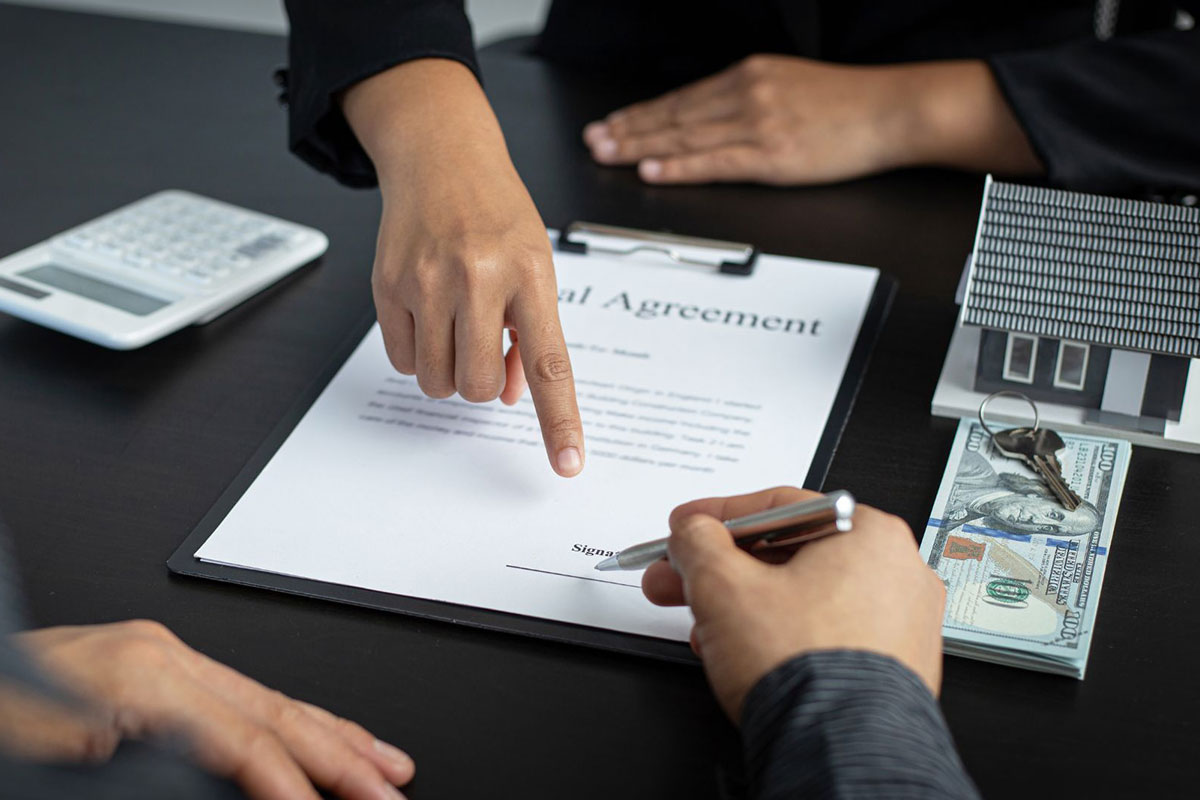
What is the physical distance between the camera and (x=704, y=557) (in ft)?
1.83

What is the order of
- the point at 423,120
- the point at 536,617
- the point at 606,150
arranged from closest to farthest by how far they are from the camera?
the point at 536,617 → the point at 423,120 → the point at 606,150

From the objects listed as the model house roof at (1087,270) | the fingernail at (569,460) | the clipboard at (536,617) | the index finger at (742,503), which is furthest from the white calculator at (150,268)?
the model house roof at (1087,270)

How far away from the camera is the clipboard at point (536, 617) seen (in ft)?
2.02

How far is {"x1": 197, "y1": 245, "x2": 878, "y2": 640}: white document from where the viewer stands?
66cm

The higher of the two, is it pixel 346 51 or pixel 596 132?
pixel 346 51

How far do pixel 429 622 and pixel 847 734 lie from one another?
0.24m

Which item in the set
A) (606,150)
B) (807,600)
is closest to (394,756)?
(807,600)

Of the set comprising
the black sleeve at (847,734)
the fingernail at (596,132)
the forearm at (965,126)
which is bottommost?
the black sleeve at (847,734)

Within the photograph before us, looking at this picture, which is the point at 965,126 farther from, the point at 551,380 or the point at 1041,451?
the point at 551,380

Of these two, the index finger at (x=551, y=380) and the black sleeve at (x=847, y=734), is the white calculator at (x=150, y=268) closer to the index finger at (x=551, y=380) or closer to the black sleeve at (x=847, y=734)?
the index finger at (x=551, y=380)

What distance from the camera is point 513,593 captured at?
0.64 metres

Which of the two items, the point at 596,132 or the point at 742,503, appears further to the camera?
the point at 596,132

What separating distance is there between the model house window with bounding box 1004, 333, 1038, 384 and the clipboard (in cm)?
10

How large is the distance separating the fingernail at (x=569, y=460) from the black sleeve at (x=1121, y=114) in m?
0.55
